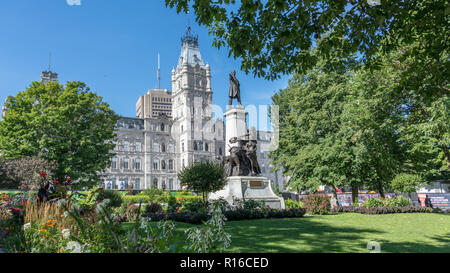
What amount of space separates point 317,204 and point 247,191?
4.31 meters

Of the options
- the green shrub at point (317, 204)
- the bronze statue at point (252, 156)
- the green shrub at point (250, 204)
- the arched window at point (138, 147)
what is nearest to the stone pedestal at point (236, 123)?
the bronze statue at point (252, 156)

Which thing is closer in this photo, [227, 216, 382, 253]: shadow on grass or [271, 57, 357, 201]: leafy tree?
[227, 216, 382, 253]: shadow on grass

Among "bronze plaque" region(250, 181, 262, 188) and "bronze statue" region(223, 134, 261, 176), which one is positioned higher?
"bronze statue" region(223, 134, 261, 176)

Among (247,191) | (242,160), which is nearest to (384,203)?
(247,191)

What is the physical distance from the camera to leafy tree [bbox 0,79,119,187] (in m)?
25.9

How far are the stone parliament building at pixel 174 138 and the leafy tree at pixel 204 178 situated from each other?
2462 inches

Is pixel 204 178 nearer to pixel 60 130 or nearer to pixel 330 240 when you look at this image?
pixel 330 240

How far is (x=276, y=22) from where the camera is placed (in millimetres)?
6922

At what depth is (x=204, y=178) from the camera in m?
15.3

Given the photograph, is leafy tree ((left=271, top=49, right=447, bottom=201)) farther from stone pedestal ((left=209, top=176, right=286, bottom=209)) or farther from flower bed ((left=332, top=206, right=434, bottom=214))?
stone pedestal ((left=209, top=176, right=286, bottom=209))

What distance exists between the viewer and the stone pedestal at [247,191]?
1692cm

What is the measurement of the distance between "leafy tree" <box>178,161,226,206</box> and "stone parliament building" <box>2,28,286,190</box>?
62.5 meters

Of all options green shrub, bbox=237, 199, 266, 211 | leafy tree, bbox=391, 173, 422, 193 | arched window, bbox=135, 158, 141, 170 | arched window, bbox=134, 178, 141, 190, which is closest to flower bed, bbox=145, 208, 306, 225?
green shrub, bbox=237, 199, 266, 211
